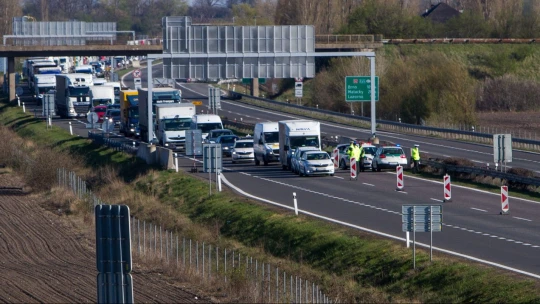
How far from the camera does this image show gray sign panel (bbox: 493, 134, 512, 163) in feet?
119

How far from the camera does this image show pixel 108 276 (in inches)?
578

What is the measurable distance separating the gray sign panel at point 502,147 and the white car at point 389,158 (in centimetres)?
614

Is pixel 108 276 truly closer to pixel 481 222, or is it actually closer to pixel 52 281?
pixel 52 281

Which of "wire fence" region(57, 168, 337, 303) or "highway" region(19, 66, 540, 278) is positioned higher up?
"highway" region(19, 66, 540, 278)

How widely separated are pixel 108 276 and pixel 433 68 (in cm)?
6228

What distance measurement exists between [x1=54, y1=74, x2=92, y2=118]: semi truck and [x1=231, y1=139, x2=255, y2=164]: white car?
29.4m

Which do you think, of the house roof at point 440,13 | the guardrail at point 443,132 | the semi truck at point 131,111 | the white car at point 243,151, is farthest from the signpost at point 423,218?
the house roof at point 440,13

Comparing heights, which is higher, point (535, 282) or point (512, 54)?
point (512, 54)

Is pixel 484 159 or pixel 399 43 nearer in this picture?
pixel 484 159

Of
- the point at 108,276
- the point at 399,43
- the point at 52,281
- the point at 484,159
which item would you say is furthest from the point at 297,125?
the point at 399,43

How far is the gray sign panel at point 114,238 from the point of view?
46.9 ft

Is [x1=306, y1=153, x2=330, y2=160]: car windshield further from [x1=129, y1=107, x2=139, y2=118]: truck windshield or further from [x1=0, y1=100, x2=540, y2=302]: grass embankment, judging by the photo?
[x1=129, y1=107, x2=139, y2=118]: truck windshield

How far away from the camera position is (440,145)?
55.6 metres

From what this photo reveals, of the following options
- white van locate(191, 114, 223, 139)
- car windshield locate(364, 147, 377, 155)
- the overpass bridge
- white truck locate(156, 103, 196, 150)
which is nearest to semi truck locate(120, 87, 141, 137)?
white truck locate(156, 103, 196, 150)
